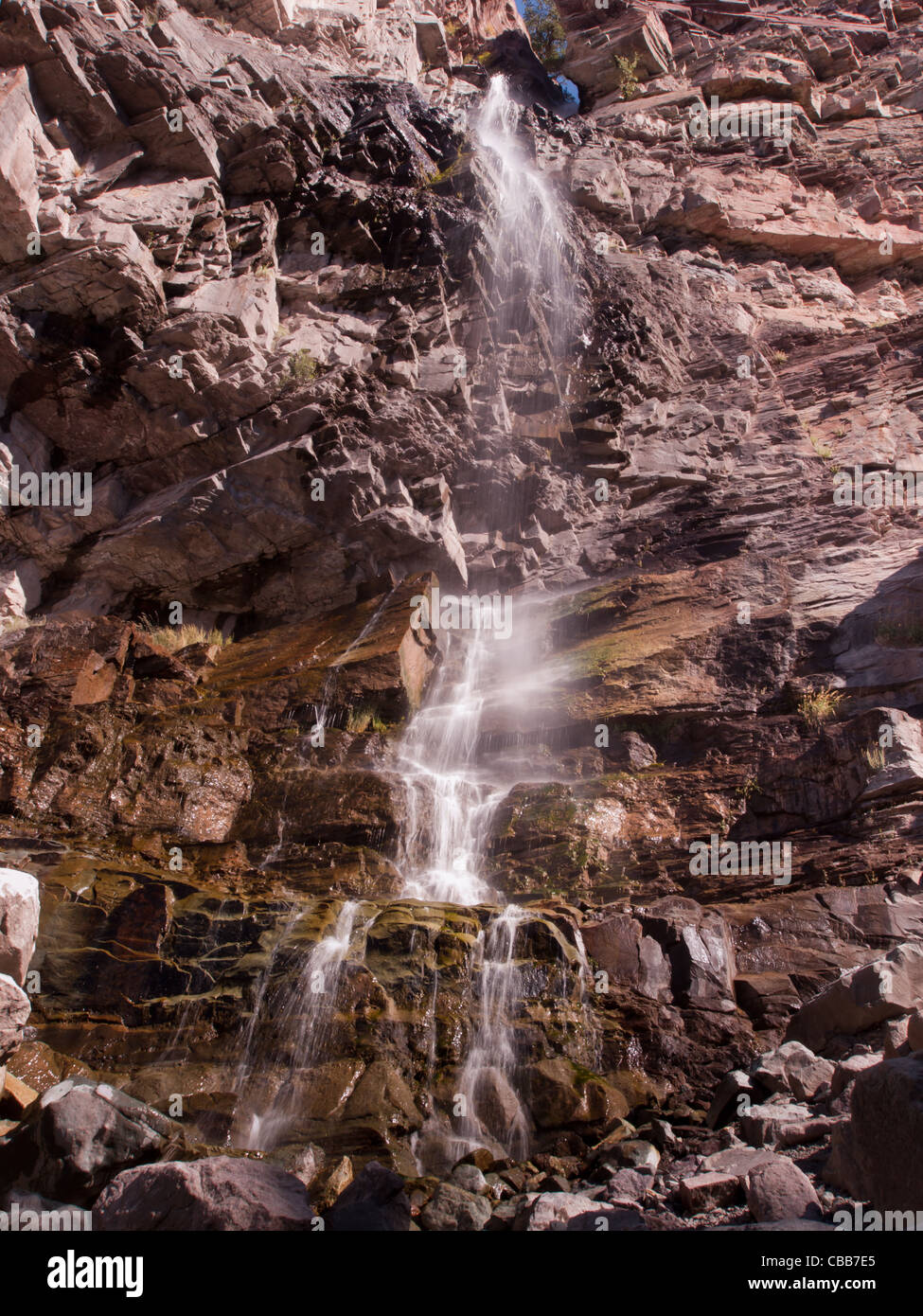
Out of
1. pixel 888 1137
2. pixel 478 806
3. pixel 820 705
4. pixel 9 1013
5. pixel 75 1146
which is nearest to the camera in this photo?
pixel 888 1137

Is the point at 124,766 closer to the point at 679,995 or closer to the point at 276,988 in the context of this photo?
the point at 276,988

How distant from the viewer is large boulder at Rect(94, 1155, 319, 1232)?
4.17m

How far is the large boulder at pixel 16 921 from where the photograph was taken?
6.42 m

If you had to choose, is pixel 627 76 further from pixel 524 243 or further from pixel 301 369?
pixel 301 369

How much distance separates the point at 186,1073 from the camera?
7254mm

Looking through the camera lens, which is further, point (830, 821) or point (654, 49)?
point (654, 49)

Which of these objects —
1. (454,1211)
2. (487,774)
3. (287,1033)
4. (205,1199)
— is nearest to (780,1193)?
(454,1211)

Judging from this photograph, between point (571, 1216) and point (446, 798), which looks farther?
point (446, 798)

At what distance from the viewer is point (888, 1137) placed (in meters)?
3.57

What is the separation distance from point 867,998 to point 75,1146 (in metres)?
6.13

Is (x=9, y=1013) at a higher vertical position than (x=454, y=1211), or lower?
higher

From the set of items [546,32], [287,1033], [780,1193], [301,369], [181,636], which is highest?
[546,32]

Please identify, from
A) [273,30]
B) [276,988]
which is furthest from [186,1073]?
[273,30]
